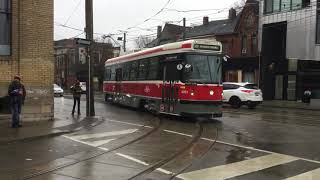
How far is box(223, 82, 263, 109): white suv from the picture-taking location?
32.0 m

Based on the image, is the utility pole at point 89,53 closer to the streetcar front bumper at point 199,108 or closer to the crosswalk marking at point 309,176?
the streetcar front bumper at point 199,108

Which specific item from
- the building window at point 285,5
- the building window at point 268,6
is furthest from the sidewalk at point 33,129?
the building window at point 268,6

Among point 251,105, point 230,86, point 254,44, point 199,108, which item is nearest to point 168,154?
point 199,108

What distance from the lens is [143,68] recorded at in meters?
24.6

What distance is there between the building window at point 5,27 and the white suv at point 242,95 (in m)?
17.8

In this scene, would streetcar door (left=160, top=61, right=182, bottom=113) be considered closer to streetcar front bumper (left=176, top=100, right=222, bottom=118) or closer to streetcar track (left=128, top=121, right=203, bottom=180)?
streetcar front bumper (left=176, top=100, right=222, bottom=118)

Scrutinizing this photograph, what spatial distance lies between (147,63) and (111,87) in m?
8.96

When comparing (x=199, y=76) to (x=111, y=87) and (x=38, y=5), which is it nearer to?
(x=38, y=5)

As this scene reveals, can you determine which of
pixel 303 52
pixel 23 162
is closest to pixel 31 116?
pixel 23 162

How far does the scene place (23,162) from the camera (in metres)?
10.5

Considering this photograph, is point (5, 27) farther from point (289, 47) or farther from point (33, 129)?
point (289, 47)

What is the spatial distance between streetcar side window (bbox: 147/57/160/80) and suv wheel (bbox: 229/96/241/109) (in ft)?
34.4

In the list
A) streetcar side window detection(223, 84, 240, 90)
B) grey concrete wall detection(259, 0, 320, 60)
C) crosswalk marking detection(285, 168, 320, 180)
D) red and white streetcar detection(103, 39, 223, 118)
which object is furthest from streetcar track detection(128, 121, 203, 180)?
grey concrete wall detection(259, 0, 320, 60)

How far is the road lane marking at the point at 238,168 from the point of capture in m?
9.42
